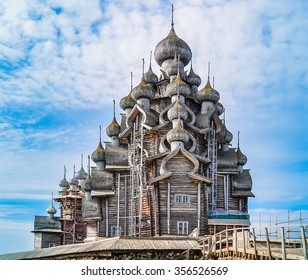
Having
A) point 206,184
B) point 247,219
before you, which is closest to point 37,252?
point 206,184

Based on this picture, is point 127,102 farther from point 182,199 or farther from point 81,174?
point 81,174

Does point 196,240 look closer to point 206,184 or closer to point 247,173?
point 206,184

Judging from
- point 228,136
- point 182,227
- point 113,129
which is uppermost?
point 113,129

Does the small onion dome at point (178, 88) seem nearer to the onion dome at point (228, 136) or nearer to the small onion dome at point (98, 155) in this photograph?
the onion dome at point (228, 136)

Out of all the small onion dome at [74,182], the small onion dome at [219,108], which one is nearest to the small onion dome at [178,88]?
the small onion dome at [219,108]

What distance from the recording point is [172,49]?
31.8 metres

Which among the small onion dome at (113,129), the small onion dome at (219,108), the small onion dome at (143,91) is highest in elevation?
the small onion dome at (143,91)

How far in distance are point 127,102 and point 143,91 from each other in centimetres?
291

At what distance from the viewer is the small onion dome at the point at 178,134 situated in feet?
82.2

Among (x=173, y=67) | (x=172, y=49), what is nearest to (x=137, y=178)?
(x=173, y=67)

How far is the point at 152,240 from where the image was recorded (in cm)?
1891

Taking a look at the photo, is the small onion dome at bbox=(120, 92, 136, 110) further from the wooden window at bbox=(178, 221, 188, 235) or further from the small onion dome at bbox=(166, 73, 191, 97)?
the wooden window at bbox=(178, 221, 188, 235)

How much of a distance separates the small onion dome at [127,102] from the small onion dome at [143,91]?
6.93 ft

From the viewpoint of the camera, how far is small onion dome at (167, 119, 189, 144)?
82.2 feet
